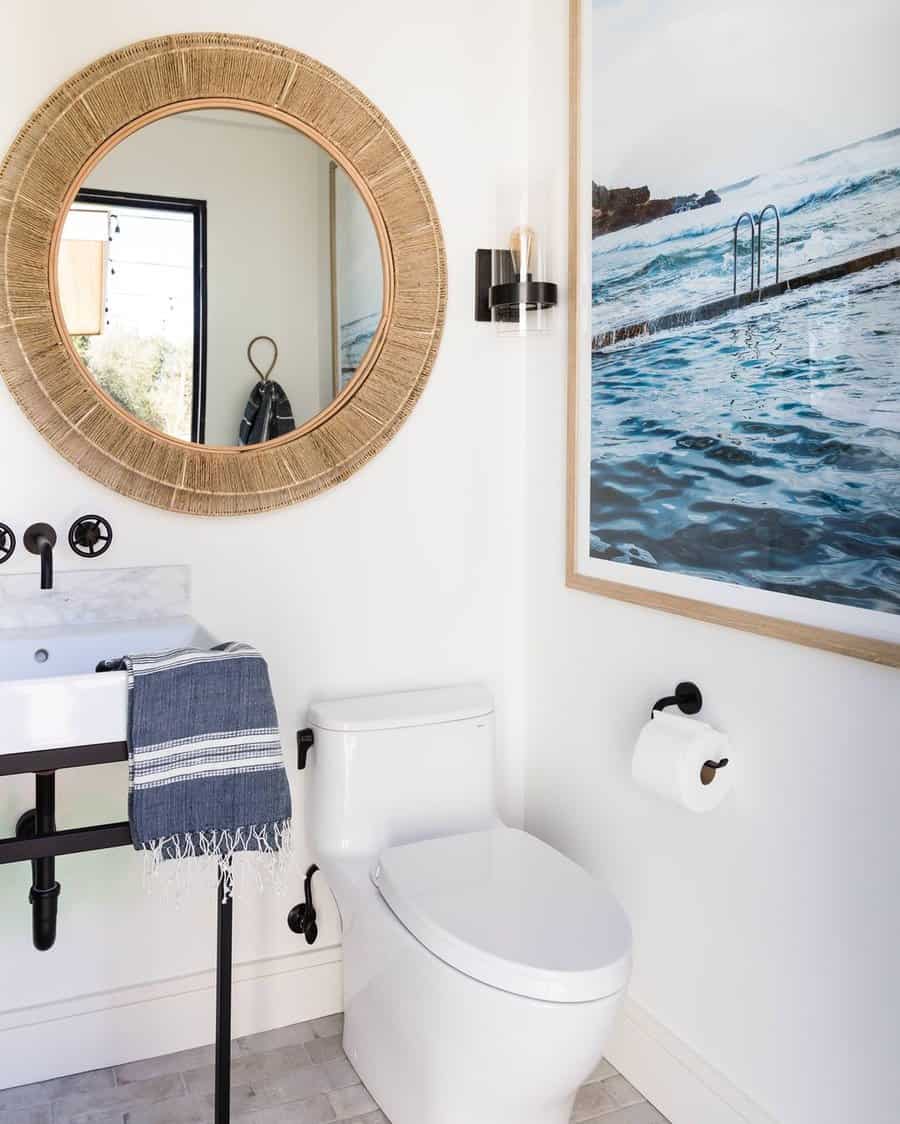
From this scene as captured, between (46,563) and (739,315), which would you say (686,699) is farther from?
(46,563)

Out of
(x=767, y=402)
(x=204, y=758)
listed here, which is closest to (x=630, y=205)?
(x=767, y=402)

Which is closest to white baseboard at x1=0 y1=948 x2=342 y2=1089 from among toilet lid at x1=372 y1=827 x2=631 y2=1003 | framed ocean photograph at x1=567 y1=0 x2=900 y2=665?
toilet lid at x1=372 y1=827 x2=631 y2=1003

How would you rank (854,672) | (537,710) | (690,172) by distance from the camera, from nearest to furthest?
(854,672) < (690,172) < (537,710)

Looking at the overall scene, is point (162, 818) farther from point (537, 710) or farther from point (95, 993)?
point (537, 710)

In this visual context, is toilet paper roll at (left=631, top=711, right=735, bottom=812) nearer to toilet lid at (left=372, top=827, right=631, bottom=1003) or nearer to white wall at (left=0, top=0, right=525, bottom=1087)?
toilet lid at (left=372, top=827, right=631, bottom=1003)

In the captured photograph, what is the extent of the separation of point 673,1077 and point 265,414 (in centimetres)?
151

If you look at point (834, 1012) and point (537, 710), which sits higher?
point (537, 710)

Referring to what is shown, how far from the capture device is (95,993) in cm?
207

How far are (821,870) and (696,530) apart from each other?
59cm

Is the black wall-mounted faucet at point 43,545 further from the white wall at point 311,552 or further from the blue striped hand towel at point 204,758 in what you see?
the blue striped hand towel at point 204,758

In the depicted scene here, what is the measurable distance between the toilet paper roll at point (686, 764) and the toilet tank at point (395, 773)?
46 cm

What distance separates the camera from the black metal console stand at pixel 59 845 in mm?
1521

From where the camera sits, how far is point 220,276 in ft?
6.73

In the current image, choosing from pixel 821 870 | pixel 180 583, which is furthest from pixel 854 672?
pixel 180 583
